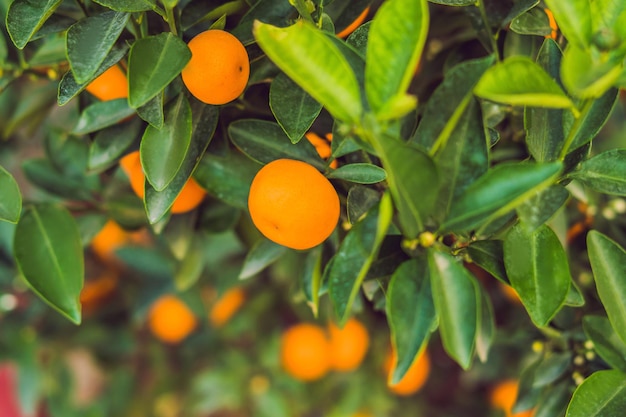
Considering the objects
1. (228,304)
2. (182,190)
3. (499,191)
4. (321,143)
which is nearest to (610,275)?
→ (499,191)

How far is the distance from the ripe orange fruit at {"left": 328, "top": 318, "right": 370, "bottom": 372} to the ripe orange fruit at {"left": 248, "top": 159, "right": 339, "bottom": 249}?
52 cm

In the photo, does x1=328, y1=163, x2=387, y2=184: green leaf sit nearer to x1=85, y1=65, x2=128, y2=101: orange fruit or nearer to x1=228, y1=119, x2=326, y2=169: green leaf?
x1=228, y1=119, x2=326, y2=169: green leaf

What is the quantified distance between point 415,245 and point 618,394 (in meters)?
0.25

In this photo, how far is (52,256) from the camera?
0.60 m

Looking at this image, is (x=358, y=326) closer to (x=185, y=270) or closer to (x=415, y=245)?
(x=185, y=270)

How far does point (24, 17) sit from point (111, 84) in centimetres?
12

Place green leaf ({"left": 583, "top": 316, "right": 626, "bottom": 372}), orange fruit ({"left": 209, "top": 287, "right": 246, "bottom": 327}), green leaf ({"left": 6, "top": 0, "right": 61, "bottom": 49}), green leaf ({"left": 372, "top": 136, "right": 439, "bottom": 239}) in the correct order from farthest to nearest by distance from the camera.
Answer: orange fruit ({"left": 209, "top": 287, "right": 246, "bottom": 327}) → green leaf ({"left": 583, "top": 316, "right": 626, "bottom": 372}) → green leaf ({"left": 6, "top": 0, "right": 61, "bottom": 49}) → green leaf ({"left": 372, "top": 136, "right": 439, "bottom": 239})

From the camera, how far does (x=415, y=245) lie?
45cm

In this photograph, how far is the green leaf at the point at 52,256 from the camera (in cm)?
57

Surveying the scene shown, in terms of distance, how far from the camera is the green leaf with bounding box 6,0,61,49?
0.47 metres

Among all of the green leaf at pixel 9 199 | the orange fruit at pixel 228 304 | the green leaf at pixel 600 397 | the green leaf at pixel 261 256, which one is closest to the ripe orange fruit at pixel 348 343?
the orange fruit at pixel 228 304

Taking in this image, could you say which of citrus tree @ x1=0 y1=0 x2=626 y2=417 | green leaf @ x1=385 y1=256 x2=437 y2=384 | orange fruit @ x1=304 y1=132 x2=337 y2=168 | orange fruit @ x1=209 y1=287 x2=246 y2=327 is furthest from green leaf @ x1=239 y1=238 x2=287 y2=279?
orange fruit @ x1=209 y1=287 x2=246 y2=327

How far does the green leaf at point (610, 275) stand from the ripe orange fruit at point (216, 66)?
32 centimetres

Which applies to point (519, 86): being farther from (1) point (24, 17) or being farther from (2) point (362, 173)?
(1) point (24, 17)
